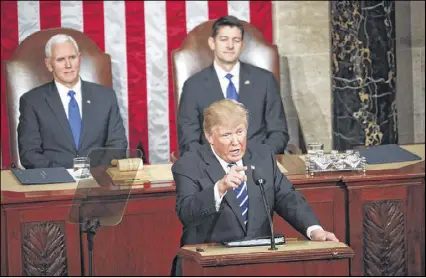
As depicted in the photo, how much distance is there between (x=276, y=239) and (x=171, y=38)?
3.83m

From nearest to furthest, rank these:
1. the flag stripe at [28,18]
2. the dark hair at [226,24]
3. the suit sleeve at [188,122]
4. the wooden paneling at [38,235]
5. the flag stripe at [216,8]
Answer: the wooden paneling at [38,235]
the suit sleeve at [188,122]
the dark hair at [226,24]
the flag stripe at [28,18]
the flag stripe at [216,8]

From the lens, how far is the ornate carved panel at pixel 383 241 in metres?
5.85

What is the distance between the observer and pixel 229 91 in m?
7.02

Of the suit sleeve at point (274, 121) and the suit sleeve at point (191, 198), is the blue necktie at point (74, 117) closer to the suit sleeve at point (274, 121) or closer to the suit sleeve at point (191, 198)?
the suit sleeve at point (274, 121)

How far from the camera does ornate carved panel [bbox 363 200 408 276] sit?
5852 mm

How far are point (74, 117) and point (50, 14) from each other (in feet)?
4.11

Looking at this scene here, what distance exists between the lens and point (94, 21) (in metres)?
7.89

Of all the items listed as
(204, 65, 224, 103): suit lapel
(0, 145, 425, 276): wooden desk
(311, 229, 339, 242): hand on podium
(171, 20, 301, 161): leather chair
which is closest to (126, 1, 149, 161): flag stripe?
(171, 20, 301, 161): leather chair

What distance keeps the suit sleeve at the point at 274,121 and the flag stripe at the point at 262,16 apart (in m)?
1.05

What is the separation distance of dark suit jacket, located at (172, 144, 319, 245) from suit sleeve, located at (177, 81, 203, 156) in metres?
1.87

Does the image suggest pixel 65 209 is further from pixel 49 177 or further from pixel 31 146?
pixel 31 146

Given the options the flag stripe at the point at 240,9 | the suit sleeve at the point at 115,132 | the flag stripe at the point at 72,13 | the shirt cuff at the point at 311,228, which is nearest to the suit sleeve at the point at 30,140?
the suit sleeve at the point at 115,132

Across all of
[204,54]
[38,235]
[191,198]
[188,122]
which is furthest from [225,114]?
[204,54]

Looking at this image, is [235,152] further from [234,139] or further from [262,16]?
[262,16]
